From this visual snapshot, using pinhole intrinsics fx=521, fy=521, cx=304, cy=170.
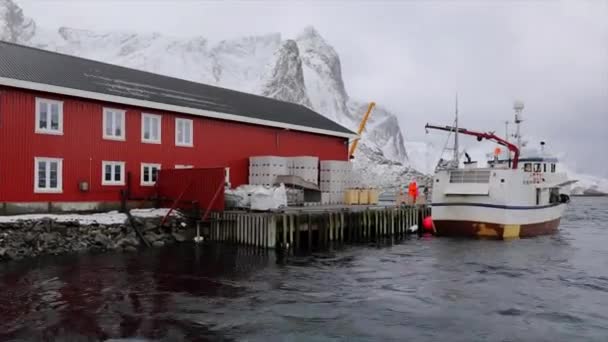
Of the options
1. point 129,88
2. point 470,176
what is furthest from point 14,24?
point 470,176

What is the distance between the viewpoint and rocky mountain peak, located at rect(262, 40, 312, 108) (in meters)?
137

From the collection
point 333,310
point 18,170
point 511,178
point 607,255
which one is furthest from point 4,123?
point 607,255

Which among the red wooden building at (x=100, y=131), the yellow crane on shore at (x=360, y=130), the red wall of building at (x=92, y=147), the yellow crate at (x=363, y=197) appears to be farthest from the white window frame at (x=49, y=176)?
the yellow crane on shore at (x=360, y=130)

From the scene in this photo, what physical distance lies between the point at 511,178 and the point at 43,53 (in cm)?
2550

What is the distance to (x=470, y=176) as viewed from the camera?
28812mm

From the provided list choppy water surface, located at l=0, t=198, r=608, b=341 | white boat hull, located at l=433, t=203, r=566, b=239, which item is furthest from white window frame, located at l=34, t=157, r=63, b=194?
white boat hull, located at l=433, t=203, r=566, b=239

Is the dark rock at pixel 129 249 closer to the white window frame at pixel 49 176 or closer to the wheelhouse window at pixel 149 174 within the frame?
the white window frame at pixel 49 176

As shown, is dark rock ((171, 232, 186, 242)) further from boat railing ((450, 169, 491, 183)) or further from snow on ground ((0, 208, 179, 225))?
boat railing ((450, 169, 491, 183))

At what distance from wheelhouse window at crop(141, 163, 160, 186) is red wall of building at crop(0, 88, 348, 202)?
0.82 ft

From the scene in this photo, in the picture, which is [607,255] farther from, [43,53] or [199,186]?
[43,53]

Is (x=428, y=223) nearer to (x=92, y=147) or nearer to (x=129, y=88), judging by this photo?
(x=129, y=88)

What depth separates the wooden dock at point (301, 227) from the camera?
2259 centimetres

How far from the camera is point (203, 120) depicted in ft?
94.2

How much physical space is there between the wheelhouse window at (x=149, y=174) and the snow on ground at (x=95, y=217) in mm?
1875
